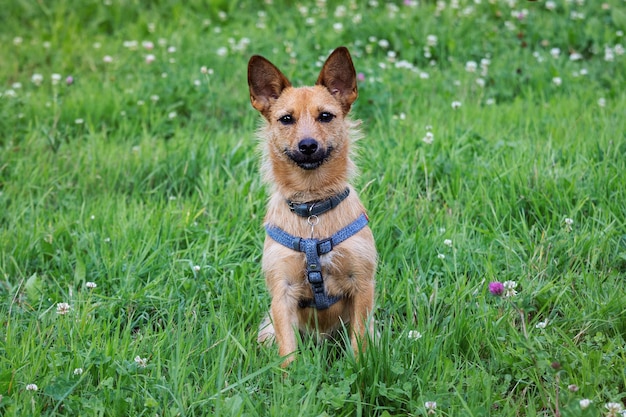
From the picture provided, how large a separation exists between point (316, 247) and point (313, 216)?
21cm

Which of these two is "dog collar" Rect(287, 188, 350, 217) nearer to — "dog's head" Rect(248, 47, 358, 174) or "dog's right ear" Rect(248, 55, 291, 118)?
"dog's head" Rect(248, 47, 358, 174)

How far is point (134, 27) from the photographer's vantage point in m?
7.85

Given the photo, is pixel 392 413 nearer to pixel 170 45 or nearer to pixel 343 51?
pixel 343 51

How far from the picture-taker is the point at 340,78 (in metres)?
3.77

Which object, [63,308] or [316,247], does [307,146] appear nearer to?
[316,247]

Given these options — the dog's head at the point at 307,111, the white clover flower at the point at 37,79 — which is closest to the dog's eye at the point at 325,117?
the dog's head at the point at 307,111

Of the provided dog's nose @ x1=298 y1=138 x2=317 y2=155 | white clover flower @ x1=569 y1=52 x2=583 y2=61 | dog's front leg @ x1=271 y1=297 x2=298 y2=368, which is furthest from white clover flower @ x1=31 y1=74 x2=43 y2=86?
white clover flower @ x1=569 y1=52 x2=583 y2=61

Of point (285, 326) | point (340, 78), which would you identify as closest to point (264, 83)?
point (340, 78)

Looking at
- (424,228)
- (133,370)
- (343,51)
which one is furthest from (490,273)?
(133,370)

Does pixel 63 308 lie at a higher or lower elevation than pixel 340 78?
lower

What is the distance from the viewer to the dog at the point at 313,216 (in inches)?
134

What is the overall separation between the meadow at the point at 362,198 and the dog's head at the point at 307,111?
0.41 metres

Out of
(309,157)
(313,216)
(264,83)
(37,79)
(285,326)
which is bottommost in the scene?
(285,326)

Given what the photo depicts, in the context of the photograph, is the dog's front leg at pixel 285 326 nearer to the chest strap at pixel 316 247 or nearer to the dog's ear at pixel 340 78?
the chest strap at pixel 316 247
